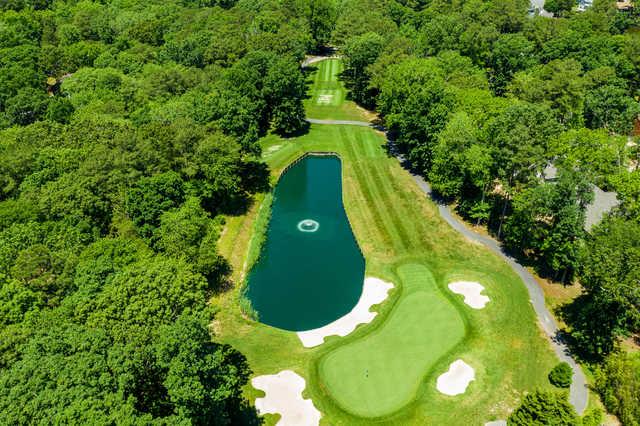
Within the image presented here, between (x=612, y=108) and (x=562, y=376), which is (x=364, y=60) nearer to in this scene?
(x=612, y=108)

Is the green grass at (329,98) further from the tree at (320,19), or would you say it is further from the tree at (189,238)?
the tree at (189,238)

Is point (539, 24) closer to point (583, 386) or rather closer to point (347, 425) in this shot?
point (583, 386)

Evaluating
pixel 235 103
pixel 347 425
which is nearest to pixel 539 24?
pixel 235 103

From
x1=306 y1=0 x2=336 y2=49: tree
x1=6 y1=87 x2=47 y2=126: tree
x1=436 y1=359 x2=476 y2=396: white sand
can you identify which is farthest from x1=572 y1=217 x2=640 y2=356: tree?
x1=306 y1=0 x2=336 y2=49: tree

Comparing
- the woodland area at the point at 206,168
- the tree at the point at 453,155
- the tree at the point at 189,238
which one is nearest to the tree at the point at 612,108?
the woodland area at the point at 206,168

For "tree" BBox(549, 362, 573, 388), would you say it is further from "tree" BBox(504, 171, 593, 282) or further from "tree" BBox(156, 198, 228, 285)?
"tree" BBox(156, 198, 228, 285)
